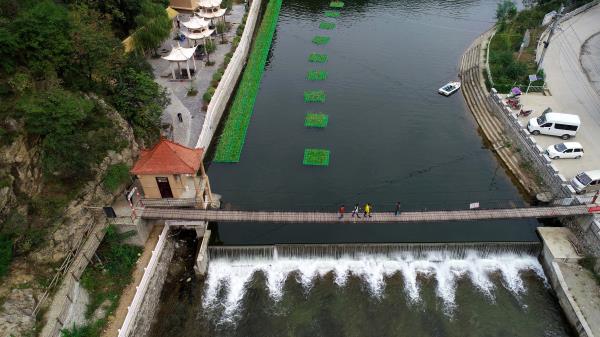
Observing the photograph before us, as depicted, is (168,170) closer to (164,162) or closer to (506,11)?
(164,162)

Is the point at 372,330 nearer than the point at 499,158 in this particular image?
Yes

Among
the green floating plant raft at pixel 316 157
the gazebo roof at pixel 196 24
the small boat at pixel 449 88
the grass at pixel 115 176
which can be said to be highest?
the grass at pixel 115 176

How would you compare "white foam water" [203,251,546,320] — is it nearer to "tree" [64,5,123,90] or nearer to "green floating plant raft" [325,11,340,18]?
"tree" [64,5,123,90]

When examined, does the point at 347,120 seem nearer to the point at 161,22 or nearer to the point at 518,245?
the point at 518,245

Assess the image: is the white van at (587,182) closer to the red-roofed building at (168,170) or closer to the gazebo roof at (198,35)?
the red-roofed building at (168,170)

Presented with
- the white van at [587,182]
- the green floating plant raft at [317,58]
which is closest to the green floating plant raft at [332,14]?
the green floating plant raft at [317,58]

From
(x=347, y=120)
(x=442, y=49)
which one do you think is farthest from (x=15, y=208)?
(x=442, y=49)

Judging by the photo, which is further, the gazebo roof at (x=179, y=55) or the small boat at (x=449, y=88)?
the small boat at (x=449, y=88)

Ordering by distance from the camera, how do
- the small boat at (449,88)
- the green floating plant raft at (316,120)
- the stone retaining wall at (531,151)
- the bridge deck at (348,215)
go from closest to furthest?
1. the bridge deck at (348,215)
2. the stone retaining wall at (531,151)
3. the green floating plant raft at (316,120)
4. the small boat at (449,88)
